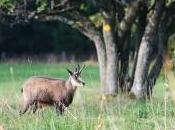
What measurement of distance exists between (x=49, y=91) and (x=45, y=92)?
0.09 meters

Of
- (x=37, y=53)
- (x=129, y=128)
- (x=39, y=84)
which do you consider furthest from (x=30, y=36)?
(x=129, y=128)

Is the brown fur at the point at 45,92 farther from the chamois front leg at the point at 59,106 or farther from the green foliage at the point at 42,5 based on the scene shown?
the green foliage at the point at 42,5

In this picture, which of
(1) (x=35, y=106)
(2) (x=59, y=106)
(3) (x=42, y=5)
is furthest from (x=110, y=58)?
(2) (x=59, y=106)

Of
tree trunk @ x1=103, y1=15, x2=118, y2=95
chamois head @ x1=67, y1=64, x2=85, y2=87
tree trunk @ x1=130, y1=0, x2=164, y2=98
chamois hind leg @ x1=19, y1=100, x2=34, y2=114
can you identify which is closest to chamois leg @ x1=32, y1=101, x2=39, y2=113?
chamois hind leg @ x1=19, y1=100, x2=34, y2=114

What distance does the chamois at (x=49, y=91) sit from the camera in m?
18.1

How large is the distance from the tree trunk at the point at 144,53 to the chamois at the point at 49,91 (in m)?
6.46

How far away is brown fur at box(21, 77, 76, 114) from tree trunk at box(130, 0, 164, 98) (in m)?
6.46

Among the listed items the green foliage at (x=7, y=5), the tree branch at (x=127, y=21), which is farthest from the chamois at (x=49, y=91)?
the tree branch at (x=127, y=21)

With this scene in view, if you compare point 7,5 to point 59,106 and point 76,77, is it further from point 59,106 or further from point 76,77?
point 59,106

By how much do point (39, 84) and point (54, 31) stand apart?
4857cm

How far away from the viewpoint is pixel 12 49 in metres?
67.5

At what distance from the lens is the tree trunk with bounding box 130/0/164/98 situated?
24812 millimetres

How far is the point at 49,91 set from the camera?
1827 cm

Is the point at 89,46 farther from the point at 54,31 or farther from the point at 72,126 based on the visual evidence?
the point at 72,126
